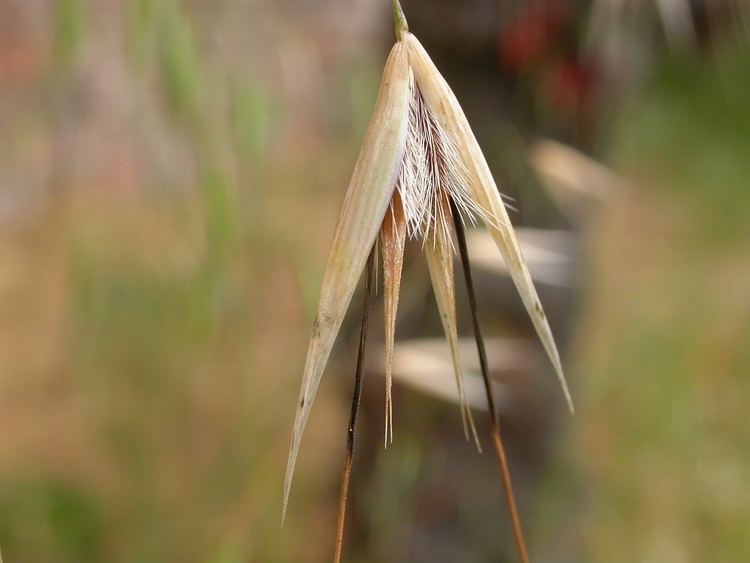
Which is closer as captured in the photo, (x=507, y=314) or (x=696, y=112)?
(x=507, y=314)

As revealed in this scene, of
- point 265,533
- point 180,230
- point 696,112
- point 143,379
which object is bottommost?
point 265,533

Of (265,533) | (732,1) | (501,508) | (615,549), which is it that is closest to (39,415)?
(265,533)

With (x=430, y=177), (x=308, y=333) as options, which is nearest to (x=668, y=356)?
(x=308, y=333)

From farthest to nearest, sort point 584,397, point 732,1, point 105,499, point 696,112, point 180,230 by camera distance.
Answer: point 696,112 < point 584,397 < point 105,499 < point 180,230 < point 732,1

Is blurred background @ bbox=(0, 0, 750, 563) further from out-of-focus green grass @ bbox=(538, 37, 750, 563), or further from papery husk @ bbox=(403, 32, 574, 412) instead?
papery husk @ bbox=(403, 32, 574, 412)

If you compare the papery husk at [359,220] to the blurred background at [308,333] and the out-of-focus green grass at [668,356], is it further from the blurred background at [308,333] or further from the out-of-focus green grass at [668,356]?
the out-of-focus green grass at [668,356]

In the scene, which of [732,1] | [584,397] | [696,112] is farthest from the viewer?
[696,112]

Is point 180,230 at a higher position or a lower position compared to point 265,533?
higher

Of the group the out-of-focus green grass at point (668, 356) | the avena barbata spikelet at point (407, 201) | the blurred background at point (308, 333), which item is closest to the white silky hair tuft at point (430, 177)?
the avena barbata spikelet at point (407, 201)

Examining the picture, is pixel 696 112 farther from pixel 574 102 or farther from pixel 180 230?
pixel 180 230
